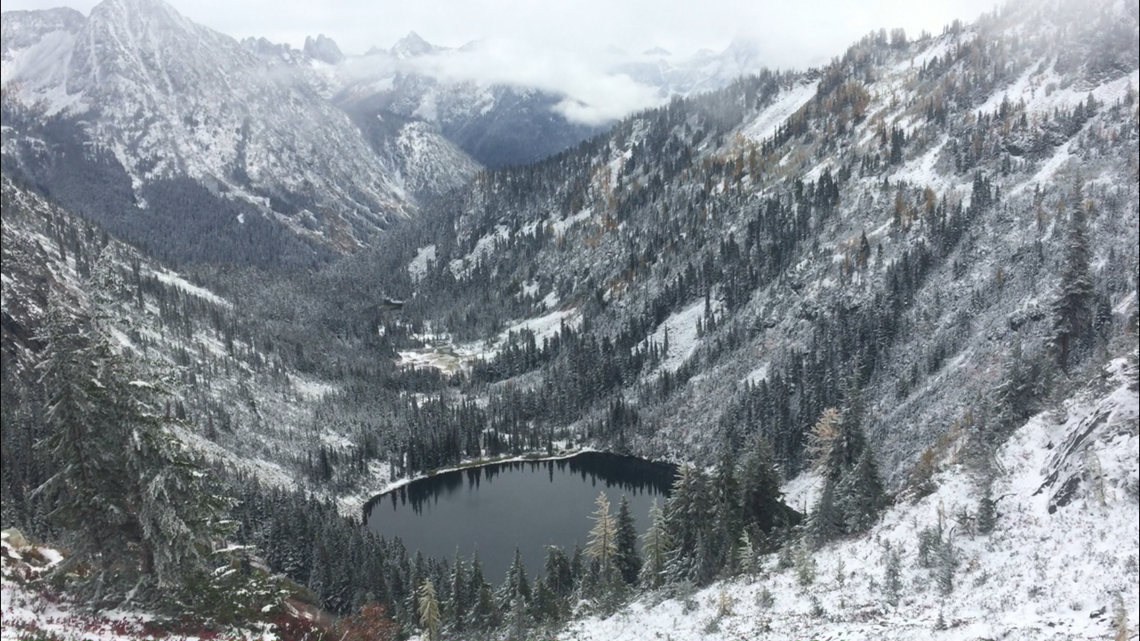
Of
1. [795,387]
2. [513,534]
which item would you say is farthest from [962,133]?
[513,534]

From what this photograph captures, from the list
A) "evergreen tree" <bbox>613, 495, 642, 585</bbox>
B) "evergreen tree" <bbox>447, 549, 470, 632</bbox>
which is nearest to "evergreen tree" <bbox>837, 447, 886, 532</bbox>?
"evergreen tree" <bbox>613, 495, 642, 585</bbox>

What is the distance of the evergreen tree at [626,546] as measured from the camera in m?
73.6

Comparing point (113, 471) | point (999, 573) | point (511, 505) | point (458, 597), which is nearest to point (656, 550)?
point (458, 597)

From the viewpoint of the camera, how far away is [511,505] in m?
142

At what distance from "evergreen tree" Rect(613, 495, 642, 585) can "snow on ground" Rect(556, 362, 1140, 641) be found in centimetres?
3285

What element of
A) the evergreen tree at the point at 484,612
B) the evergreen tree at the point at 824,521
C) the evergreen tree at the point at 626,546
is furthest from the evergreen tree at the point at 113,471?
the evergreen tree at the point at 626,546

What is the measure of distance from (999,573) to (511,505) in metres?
122

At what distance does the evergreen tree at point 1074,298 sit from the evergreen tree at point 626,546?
170 feet

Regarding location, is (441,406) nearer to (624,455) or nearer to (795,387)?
(624,455)

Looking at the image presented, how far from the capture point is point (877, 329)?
144 m

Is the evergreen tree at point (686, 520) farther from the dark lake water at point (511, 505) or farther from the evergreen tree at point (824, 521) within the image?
the dark lake water at point (511, 505)

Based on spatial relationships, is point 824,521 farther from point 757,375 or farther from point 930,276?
point 757,375

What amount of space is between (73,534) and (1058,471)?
43.1 metres

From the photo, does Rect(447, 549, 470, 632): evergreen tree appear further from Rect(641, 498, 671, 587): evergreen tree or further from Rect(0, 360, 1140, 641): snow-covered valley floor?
Rect(0, 360, 1140, 641): snow-covered valley floor
